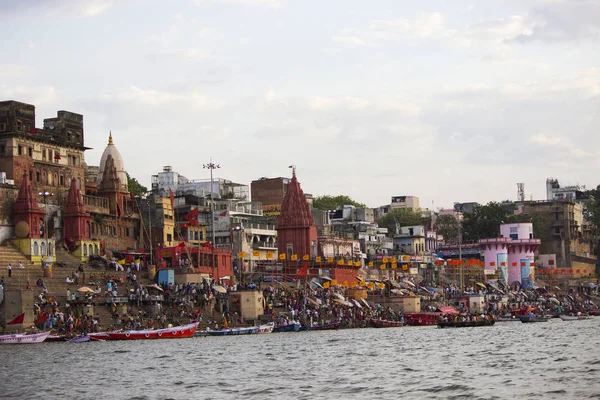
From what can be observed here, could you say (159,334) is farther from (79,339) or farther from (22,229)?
(22,229)

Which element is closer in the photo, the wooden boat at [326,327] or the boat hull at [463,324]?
the wooden boat at [326,327]

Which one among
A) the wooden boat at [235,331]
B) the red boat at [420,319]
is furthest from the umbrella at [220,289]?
the red boat at [420,319]

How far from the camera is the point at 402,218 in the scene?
500 ft

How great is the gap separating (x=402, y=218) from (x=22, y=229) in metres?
78.2

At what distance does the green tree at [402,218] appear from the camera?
149125 mm

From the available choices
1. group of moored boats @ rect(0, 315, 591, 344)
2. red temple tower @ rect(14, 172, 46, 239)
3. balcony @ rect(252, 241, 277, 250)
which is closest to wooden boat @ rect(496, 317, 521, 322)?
group of moored boats @ rect(0, 315, 591, 344)

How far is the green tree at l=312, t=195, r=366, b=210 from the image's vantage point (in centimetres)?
15050

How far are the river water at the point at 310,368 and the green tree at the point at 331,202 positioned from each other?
73.2 metres

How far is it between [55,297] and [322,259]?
39.1m

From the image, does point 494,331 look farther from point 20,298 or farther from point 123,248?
point 20,298

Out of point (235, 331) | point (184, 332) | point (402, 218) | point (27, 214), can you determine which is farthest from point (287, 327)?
point (402, 218)

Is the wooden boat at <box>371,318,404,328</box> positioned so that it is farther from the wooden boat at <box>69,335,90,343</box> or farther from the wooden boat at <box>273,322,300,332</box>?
the wooden boat at <box>69,335,90,343</box>

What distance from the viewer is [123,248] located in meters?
92.8

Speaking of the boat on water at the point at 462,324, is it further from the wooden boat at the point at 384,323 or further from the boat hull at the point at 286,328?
the boat hull at the point at 286,328
